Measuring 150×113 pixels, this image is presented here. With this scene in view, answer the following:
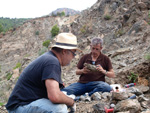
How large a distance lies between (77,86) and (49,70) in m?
2.10

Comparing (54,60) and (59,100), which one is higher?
(54,60)

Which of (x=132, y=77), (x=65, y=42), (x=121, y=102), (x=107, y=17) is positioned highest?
(x=107, y=17)

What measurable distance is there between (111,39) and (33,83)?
9234 mm

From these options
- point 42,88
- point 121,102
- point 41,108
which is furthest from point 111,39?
point 41,108

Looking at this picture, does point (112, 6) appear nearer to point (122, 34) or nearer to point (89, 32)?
point (89, 32)

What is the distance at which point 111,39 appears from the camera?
10.7 metres

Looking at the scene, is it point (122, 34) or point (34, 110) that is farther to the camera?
point (122, 34)

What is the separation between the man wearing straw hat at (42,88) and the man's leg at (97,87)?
5.50 feet

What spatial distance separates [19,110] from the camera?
2.02 meters

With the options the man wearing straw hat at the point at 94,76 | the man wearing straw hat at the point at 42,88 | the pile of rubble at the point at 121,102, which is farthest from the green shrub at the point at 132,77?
the man wearing straw hat at the point at 42,88

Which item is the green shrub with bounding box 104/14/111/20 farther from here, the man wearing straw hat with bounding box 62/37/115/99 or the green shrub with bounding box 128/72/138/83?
the man wearing straw hat with bounding box 62/37/115/99

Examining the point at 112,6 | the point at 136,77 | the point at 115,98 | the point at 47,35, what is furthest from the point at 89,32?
the point at 47,35

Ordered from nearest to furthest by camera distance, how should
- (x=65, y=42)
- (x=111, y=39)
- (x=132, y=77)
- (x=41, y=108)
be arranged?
(x=41, y=108)
(x=65, y=42)
(x=132, y=77)
(x=111, y=39)

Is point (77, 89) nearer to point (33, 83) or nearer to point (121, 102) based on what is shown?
point (121, 102)
